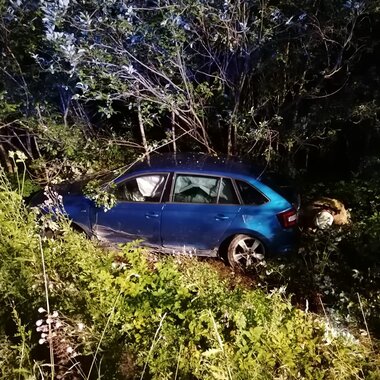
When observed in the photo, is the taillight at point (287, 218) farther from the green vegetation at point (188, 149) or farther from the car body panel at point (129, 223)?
the car body panel at point (129, 223)

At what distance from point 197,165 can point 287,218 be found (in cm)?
134

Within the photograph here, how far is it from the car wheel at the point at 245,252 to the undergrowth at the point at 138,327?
1.85 m

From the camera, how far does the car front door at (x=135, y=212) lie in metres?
5.89

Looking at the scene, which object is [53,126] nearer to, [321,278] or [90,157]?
[90,157]

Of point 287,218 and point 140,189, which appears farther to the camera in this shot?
point 140,189

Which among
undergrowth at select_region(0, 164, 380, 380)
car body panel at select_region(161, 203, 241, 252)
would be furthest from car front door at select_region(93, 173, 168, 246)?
undergrowth at select_region(0, 164, 380, 380)

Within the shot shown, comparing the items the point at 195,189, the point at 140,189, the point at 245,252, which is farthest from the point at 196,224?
the point at 140,189

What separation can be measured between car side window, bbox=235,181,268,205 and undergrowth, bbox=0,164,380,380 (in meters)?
1.84

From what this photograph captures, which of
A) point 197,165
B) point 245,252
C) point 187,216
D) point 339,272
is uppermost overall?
point 197,165

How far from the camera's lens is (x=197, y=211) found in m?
5.75

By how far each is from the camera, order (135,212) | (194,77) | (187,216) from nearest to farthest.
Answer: (187,216), (135,212), (194,77)

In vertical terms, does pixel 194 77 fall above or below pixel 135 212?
above

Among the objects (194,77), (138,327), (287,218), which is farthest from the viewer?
(194,77)

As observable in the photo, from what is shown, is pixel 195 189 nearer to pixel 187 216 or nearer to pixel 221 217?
pixel 187 216
